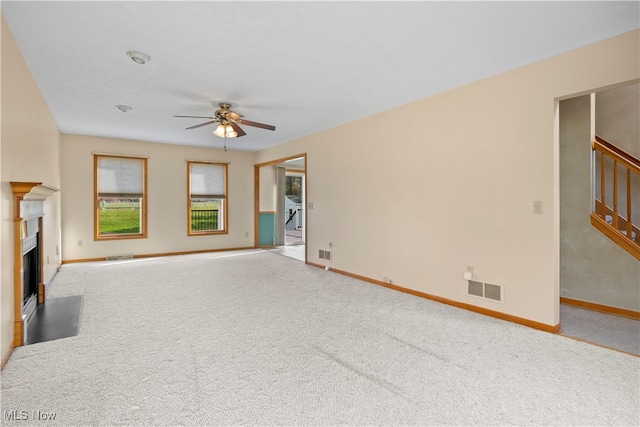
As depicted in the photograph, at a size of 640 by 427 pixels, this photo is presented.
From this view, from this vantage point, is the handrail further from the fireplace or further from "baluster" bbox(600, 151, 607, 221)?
the fireplace

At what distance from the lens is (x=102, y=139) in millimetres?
6480

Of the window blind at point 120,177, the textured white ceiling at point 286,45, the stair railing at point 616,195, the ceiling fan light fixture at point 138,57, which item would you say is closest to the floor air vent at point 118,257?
the window blind at point 120,177

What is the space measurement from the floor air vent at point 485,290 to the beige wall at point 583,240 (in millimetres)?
1354

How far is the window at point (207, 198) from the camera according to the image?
7531 millimetres

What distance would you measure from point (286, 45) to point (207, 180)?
5.59m

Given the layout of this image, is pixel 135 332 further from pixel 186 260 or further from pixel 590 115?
pixel 590 115

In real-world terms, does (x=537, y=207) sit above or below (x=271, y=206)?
below

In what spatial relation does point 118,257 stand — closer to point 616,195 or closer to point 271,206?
point 271,206

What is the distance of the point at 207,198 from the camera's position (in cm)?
770

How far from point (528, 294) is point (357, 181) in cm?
273

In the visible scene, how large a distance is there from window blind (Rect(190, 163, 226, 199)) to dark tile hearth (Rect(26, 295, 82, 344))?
3996mm

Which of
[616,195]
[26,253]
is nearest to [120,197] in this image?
[26,253]
